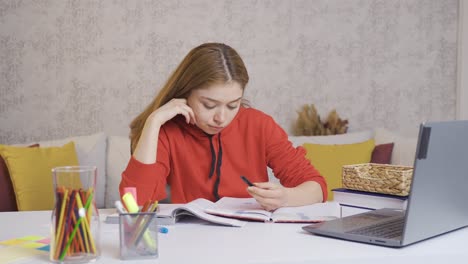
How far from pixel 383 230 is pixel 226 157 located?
835 millimetres

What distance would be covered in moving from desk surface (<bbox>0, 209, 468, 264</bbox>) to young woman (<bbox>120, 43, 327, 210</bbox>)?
1.04ft

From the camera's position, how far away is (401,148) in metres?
3.12

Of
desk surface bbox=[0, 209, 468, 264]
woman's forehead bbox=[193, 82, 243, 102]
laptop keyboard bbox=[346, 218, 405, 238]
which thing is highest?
woman's forehead bbox=[193, 82, 243, 102]

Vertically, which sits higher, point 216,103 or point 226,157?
point 216,103

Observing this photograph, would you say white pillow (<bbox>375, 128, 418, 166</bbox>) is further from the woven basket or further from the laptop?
the laptop

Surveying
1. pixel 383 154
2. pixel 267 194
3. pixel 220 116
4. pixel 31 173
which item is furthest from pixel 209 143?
pixel 383 154

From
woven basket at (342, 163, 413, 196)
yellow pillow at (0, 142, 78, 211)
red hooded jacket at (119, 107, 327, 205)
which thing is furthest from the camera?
yellow pillow at (0, 142, 78, 211)

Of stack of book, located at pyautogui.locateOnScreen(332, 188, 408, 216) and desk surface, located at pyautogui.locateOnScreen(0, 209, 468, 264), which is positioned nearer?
desk surface, located at pyautogui.locateOnScreen(0, 209, 468, 264)

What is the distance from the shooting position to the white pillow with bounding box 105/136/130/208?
3010 mm

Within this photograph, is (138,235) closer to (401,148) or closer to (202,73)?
(202,73)

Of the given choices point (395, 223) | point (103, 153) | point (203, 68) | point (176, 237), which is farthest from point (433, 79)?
point (176, 237)

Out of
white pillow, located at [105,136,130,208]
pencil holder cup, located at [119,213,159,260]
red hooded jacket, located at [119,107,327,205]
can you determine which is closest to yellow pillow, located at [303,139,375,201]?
white pillow, located at [105,136,130,208]

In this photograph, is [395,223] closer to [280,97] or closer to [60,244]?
[60,244]

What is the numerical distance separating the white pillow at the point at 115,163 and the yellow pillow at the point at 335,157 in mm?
982
